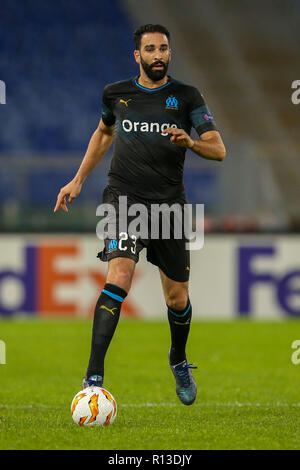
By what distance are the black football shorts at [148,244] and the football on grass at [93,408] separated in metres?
0.78

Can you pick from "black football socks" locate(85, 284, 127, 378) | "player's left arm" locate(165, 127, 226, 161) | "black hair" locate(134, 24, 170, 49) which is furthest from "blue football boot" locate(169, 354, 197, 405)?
"black hair" locate(134, 24, 170, 49)

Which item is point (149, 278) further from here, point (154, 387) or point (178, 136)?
point (178, 136)

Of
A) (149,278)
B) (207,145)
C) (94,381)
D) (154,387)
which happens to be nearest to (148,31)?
(207,145)

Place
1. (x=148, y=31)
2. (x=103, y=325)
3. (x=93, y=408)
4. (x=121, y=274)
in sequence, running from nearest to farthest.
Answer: (x=93, y=408) < (x=103, y=325) < (x=121, y=274) < (x=148, y=31)

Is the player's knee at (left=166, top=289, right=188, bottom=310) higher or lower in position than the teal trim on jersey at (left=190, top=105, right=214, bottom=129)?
lower

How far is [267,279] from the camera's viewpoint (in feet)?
36.3

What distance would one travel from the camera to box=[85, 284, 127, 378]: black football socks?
458cm

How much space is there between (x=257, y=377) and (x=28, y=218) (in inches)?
212

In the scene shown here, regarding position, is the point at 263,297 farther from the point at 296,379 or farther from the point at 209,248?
the point at 296,379

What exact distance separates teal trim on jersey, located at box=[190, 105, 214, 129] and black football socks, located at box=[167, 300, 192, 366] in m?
1.11

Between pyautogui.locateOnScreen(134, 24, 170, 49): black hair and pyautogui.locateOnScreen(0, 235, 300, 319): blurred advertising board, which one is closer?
pyautogui.locateOnScreen(134, 24, 170, 49): black hair

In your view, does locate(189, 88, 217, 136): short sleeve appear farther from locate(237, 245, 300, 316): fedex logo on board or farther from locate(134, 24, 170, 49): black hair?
locate(237, 245, 300, 316): fedex logo on board

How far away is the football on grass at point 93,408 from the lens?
4.41 metres

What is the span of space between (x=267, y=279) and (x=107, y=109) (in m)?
6.23
